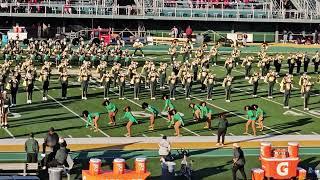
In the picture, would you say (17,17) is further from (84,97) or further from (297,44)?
(84,97)

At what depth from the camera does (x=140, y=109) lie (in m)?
34.5

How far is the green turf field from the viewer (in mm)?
30312

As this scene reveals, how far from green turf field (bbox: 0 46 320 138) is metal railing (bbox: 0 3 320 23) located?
70.6 ft

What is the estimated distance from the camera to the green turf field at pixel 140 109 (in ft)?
99.5

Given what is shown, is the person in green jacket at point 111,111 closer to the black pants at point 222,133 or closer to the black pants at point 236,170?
the black pants at point 222,133

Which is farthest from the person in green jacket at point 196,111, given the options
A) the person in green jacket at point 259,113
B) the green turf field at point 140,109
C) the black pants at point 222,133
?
the black pants at point 222,133

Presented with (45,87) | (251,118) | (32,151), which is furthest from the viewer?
(45,87)

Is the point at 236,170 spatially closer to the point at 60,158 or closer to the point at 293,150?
the point at 293,150

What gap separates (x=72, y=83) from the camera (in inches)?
1617

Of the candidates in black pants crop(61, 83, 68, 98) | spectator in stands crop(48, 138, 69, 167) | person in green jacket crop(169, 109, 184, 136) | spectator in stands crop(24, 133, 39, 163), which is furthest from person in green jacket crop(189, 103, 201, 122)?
spectator in stands crop(48, 138, 69, 167)

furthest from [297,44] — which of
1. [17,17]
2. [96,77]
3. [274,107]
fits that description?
[274,107]

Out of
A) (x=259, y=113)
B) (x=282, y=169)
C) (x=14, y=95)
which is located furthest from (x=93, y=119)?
(x=282, y=169)

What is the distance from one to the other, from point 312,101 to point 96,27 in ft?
99.5

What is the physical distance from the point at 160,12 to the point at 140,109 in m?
32.0
